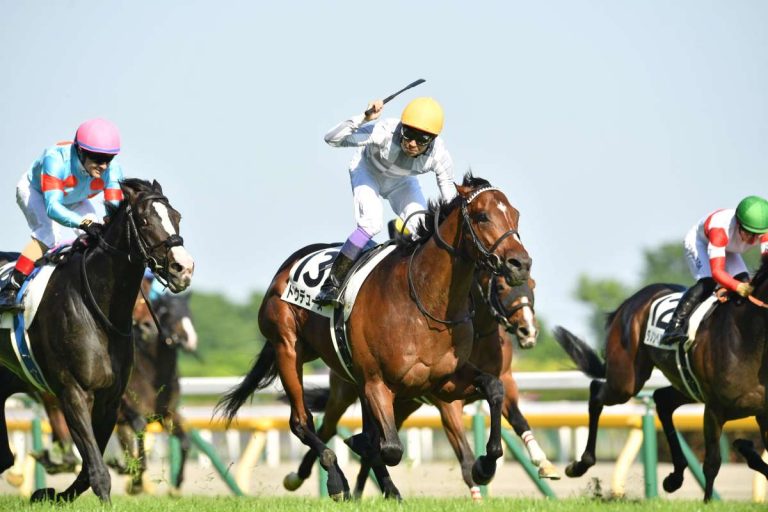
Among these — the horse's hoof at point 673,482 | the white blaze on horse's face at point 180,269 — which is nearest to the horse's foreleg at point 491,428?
the white blaze on horse's face at point 180,269

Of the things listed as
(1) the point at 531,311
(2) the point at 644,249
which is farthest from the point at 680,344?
(2) the point at 644,249

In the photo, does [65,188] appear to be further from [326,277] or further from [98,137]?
[326,277]

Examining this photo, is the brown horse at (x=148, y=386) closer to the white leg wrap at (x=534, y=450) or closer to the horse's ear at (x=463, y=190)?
the white leg wrap at (x=534, y=450)

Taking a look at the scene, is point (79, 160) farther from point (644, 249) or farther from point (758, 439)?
point (644, 249)

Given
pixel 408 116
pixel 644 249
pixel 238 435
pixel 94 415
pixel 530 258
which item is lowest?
pixel 644 249

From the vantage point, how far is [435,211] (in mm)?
Result: 7551

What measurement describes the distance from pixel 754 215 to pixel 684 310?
0.81 metres

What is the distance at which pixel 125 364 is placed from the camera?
7.65 m

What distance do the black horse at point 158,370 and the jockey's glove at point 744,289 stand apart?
17.1ft

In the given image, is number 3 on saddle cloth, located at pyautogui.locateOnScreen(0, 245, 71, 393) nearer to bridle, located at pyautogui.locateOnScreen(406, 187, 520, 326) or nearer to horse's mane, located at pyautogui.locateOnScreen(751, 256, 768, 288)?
bridle, located at pyautogui.locateOnScreen(406, 187, 520, 326)

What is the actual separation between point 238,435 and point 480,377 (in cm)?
845

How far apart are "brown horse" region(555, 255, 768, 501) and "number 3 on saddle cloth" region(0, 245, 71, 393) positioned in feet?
13.3

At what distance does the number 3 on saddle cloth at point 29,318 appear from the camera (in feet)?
25.6

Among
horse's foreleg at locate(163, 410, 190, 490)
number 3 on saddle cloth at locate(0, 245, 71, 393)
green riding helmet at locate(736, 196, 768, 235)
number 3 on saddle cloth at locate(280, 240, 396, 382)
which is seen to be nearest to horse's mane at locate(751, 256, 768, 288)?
green riding helmet at locate(736, 196, 768, 235)
